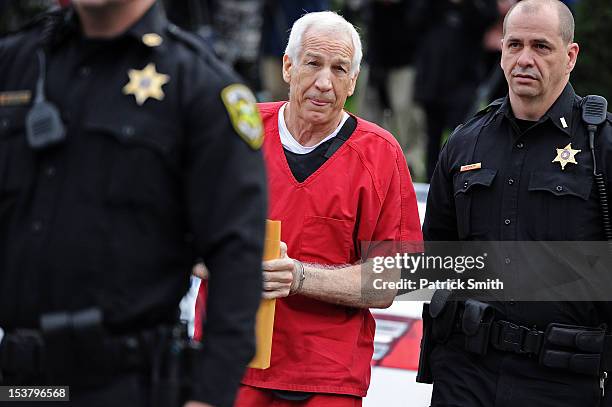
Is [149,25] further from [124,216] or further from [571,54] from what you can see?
[571,54]

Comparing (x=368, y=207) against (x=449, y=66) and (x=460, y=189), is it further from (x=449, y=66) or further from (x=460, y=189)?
(x=449, y=66)

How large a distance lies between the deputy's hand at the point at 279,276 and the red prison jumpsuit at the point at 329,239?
0.21 metres

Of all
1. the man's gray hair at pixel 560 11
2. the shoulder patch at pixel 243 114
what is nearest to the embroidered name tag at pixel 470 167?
the man's gray hair at pixel 560 11

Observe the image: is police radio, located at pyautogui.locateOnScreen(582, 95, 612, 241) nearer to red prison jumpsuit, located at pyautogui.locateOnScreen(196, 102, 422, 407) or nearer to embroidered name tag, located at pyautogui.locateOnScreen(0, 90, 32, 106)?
red prison jumpsuit, located at pyautogui.locateOnScreen(196, 102, 422, 407)

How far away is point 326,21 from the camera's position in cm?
461

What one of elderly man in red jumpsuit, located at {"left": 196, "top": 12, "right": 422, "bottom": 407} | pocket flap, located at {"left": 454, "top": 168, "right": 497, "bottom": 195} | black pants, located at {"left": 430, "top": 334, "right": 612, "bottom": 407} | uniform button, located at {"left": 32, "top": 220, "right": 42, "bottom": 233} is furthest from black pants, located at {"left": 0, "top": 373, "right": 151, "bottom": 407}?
pocket flap, located at {"left": 454, "top": 168, "right": 497, "bottom": 195}

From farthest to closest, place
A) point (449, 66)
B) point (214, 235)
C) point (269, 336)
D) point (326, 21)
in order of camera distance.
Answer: point (449, 66) → point (326, 21) → point (269, 336) → point (214, 235)

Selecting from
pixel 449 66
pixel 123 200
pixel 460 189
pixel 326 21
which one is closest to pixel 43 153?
pixel 123 200

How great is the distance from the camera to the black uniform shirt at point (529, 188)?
4488 mm

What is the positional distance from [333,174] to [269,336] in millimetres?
651

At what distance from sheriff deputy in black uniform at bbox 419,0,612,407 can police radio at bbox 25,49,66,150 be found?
2051mm

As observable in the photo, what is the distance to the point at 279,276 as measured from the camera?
13.9ft

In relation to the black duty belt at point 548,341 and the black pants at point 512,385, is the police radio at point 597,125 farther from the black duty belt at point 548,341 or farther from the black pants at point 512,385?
the black pants at point 512,385

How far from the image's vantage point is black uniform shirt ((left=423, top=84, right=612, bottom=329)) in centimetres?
449
